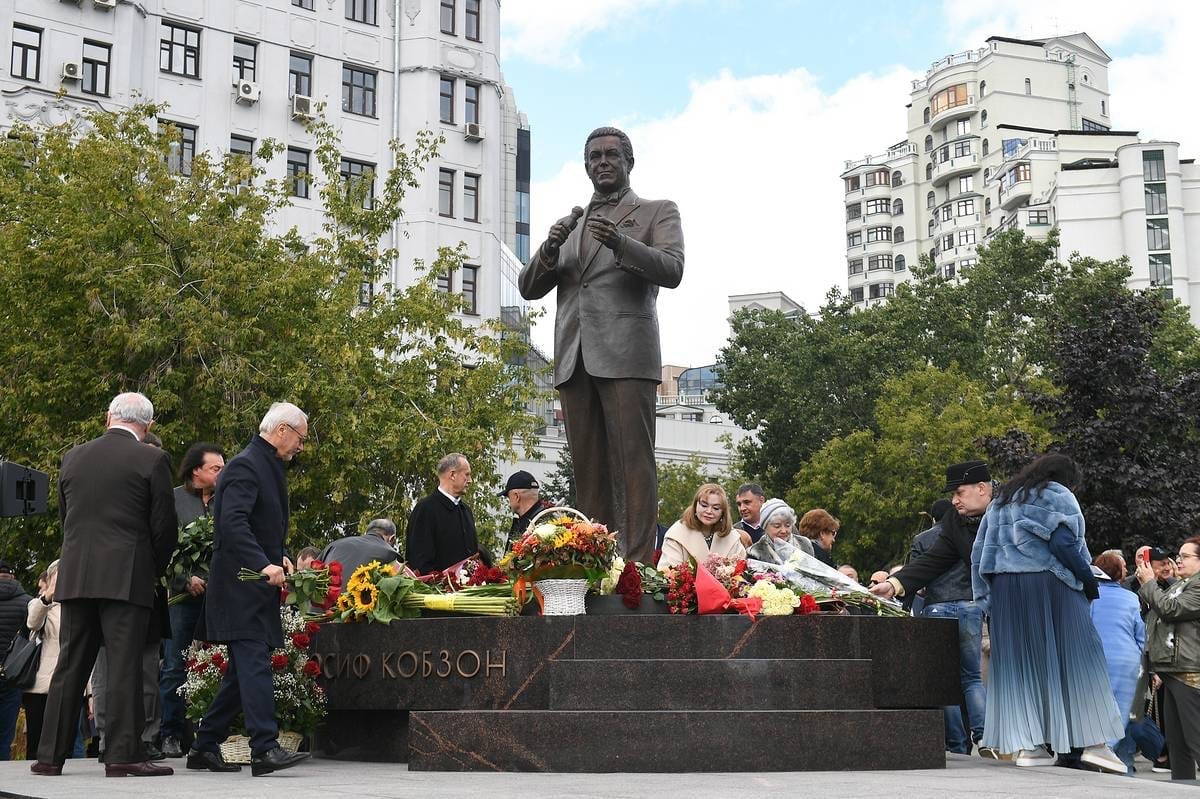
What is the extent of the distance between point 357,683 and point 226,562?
1.26 metres

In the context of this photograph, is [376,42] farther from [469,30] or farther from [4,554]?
[4,554]

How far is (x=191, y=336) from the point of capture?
2331 cm

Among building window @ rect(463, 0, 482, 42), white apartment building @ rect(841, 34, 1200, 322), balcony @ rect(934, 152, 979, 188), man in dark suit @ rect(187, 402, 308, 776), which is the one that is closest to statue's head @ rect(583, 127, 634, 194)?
man in dark suit @ rect(187, 402, 308, 776)

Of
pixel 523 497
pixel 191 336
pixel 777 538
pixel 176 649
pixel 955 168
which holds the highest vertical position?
pixel 955 168

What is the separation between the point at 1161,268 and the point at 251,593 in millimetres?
85770

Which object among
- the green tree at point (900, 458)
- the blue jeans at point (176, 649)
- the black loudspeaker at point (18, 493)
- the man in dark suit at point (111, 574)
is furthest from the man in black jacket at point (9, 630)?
the green tree at point (900, 458)

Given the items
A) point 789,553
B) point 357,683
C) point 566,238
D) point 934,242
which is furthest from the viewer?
point 934,242

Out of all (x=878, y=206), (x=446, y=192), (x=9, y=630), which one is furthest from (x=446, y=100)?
(x=878, y=206)

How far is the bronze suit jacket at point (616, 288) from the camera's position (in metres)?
9.40

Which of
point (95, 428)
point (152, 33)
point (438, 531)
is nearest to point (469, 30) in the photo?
point (152, 33)

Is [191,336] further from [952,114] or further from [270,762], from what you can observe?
[952,114]

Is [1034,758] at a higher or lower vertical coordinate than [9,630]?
lower

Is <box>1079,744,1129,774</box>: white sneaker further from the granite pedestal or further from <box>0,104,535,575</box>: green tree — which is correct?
<box>0,104,535,575</box>: green tree

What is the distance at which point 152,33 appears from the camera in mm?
43250
